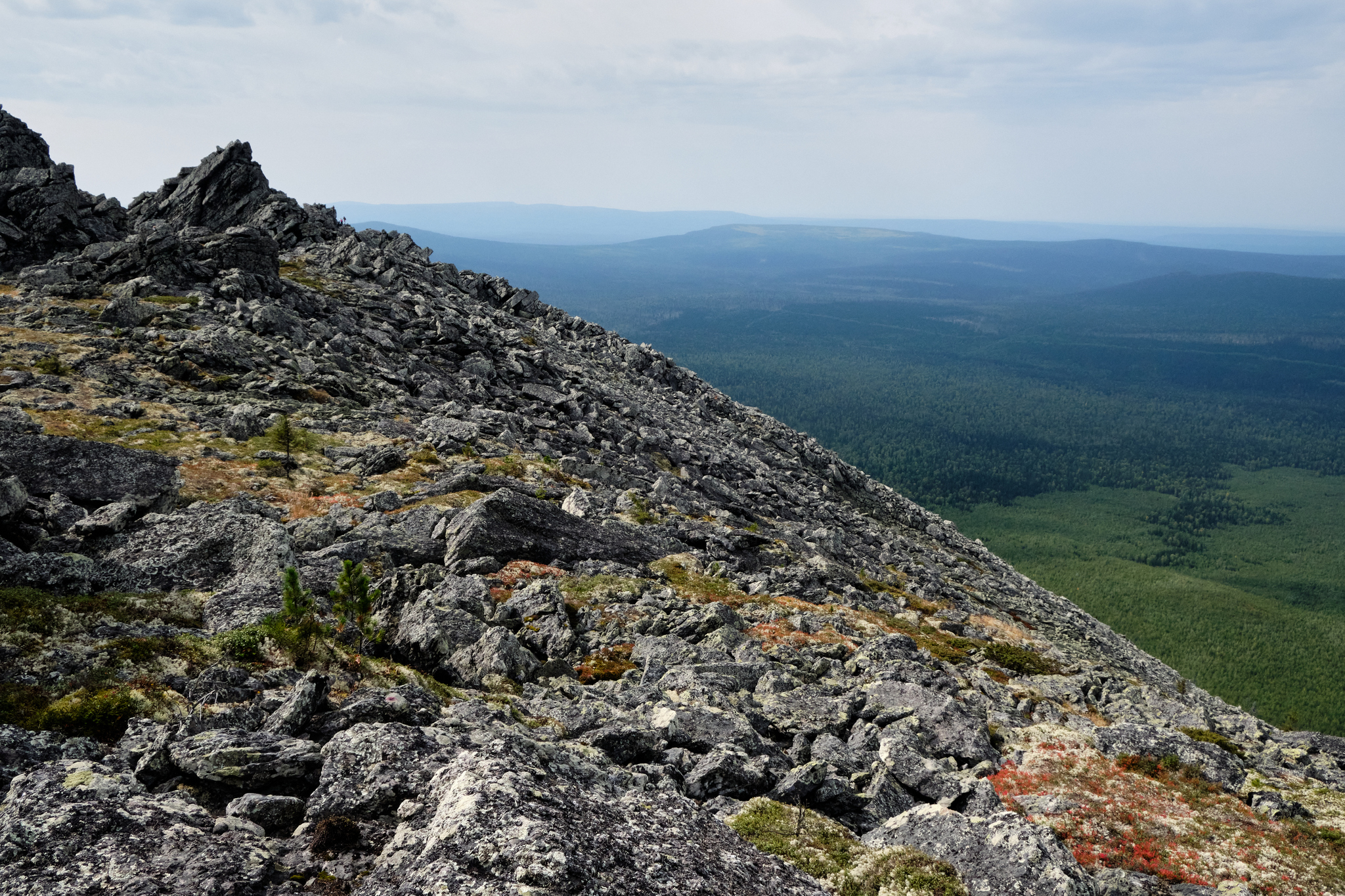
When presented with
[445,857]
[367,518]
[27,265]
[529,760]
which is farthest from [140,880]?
[27,265]

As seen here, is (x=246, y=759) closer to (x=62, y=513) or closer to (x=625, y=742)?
(x=625, y=742)

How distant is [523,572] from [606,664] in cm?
883

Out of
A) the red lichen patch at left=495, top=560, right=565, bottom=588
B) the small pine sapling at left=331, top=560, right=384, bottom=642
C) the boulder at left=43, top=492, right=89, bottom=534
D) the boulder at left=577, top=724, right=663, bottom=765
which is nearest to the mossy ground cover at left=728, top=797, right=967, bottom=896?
the boulder at left=577, top=724, right=663, bottom=765

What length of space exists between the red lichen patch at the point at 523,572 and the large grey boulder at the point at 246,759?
19462 mm

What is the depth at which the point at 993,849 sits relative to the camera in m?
15.7

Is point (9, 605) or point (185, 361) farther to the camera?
point (185, 361)

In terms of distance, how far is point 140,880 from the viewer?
30.9ft

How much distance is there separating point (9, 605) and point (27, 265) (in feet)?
252

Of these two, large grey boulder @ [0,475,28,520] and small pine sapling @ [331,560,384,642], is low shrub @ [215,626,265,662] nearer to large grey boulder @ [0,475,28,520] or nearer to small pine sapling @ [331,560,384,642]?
small pine sapling @ [331,560,384,642]

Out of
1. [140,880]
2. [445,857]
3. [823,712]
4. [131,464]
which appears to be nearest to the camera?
[140,880]

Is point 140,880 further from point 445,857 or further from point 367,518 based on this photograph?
point 367,518

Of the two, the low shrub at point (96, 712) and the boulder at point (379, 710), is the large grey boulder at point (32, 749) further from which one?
the boulder at point (379, 710)

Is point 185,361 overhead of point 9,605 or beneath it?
overhead

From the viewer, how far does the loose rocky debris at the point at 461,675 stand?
11500mm
